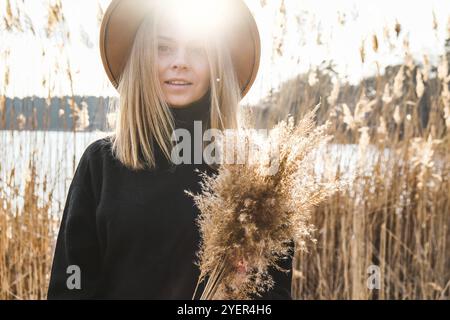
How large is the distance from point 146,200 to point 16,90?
1.37 meters

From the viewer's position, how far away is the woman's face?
4.92 ft

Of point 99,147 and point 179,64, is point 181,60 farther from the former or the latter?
point 99,147

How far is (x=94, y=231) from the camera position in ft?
4.65

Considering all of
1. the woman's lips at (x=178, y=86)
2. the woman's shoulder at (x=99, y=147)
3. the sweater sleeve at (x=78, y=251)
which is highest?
the woman's lips at (x=178, y=86)

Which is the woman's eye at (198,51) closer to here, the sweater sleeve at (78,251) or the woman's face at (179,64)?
the woman's face at (179,64)

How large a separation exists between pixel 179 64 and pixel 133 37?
0.22 metres

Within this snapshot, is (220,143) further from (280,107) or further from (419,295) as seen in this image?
(419,295)

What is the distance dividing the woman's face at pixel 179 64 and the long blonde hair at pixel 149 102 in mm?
17

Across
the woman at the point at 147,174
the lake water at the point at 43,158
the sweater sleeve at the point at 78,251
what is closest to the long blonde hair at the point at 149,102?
the woman at the point at 147,174

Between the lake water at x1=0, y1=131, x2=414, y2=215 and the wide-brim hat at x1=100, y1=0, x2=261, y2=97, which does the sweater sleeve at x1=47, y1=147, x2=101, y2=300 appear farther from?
the lake water at x1=0, y1=131, x2=414, y2=215

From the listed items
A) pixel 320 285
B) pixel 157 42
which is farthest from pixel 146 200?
pixel 320 285

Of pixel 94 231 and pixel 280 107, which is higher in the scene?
pixel 280 107

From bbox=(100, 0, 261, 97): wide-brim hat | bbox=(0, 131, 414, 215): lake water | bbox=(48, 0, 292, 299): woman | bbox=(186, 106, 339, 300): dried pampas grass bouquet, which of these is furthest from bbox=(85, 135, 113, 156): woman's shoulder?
bbox=(0, 131, 414, 215): lake water

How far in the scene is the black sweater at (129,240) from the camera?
1395 mm
